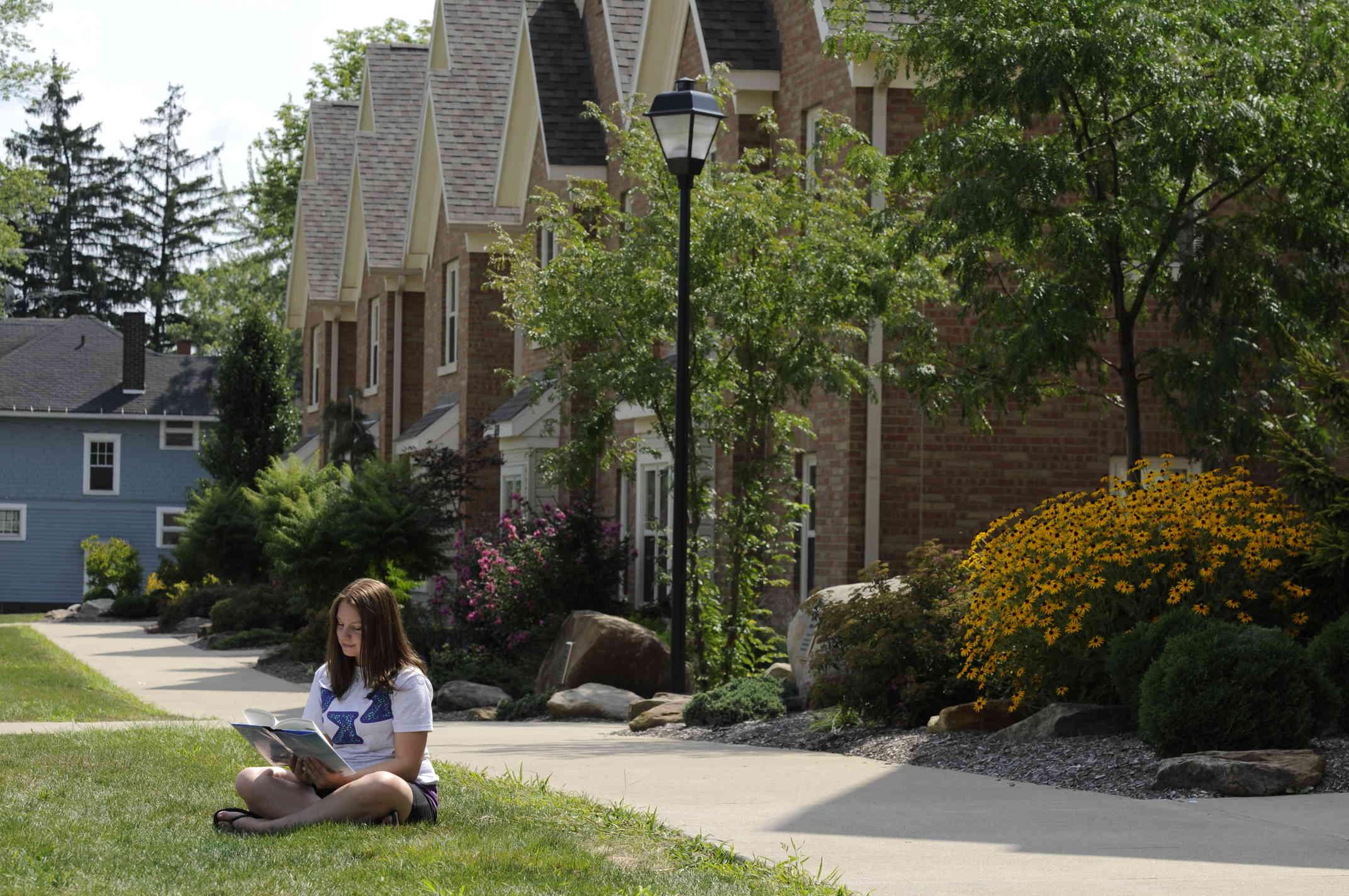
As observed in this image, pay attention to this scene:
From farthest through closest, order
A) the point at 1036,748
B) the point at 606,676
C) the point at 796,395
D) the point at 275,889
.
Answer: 1. the point at 606,676
2. the point at 796,395
3. the point at 1036,748
4. the point at 275,889

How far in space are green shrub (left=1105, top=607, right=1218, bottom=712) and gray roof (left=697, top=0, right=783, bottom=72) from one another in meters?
11.2

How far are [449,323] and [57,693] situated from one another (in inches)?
603

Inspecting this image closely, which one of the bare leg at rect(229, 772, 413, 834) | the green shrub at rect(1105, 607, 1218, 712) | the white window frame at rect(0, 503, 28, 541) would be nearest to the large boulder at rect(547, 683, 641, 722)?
the green shrub at rect(1105, 607, 1218, 712)

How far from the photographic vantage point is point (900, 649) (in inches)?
520

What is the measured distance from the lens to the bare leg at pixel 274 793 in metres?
8.00

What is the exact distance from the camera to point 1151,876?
23.0 ft

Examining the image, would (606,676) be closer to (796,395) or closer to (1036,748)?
(796,395)

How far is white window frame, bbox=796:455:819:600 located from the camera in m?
19.9

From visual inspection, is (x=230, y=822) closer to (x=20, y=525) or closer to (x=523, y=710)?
(x=523, y=710)

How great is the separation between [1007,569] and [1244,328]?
2.93 m

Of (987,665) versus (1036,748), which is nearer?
(1036,748)

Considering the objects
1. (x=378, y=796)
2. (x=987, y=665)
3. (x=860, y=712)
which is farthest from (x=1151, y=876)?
(x=860, y=712)

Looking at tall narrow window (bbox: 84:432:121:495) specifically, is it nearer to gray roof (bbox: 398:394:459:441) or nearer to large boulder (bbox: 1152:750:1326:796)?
gray roof (bbox: 398:394:459:441)

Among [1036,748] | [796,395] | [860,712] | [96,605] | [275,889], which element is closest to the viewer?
[275,889]
